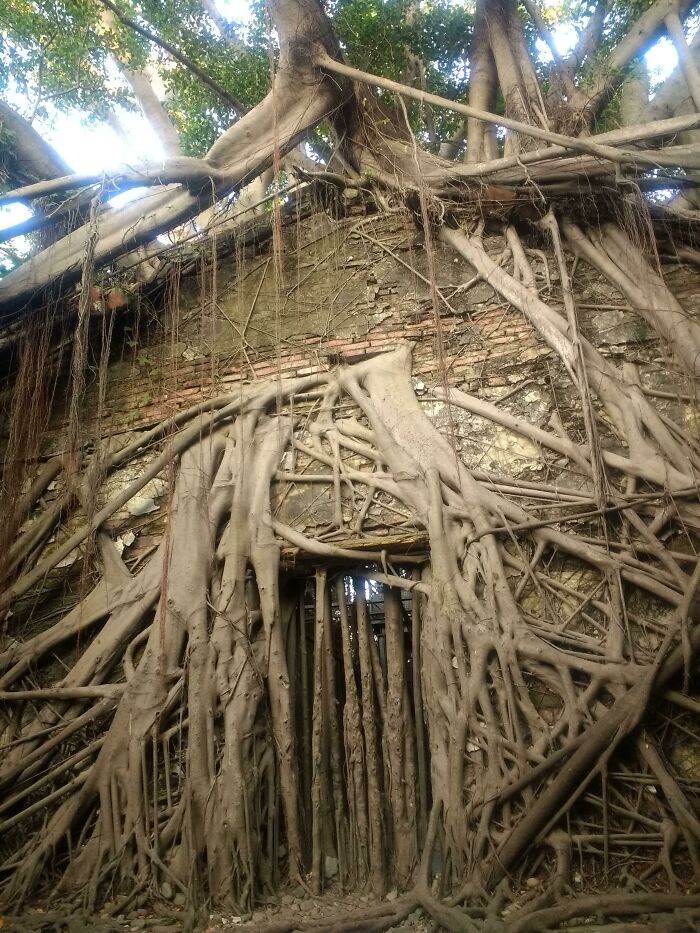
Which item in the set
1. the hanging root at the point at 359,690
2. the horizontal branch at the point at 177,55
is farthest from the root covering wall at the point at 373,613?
the horizontal branch at the point at 177,55

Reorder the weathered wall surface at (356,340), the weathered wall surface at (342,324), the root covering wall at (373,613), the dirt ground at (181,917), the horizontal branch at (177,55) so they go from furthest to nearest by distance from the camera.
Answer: the horizontal branch at (177,55), the weathered wall surface at (342,324), the weathered wall surface at (356,340), the root covering wall at (373,613), the dirt ground at (181,917)

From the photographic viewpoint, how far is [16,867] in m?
3.13

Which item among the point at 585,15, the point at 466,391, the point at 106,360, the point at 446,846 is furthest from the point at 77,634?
the point at 585,15

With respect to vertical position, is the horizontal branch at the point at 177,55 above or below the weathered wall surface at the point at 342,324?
above

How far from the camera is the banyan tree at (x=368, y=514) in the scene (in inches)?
113

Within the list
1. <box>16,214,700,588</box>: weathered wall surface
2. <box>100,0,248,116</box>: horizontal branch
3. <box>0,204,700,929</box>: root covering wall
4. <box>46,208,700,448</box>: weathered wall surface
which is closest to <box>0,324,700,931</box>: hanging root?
<box>0,204,700,929</box>: root covering wall

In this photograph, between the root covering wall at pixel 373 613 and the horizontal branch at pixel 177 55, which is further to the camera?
the horizontal branch at pixel 177 55

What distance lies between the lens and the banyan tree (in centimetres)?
287

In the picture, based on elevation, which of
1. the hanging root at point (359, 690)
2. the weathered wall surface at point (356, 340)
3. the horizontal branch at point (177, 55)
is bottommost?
the hanging root at point (359, 690)

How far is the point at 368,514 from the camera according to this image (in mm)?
3574

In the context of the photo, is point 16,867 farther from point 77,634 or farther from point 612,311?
point 612,311

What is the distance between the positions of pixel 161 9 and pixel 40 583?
467 cm

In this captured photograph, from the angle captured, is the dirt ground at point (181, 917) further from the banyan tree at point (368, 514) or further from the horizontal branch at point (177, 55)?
the horizontal branch at point (177, 55)

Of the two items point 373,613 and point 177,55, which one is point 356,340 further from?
point 177,55
